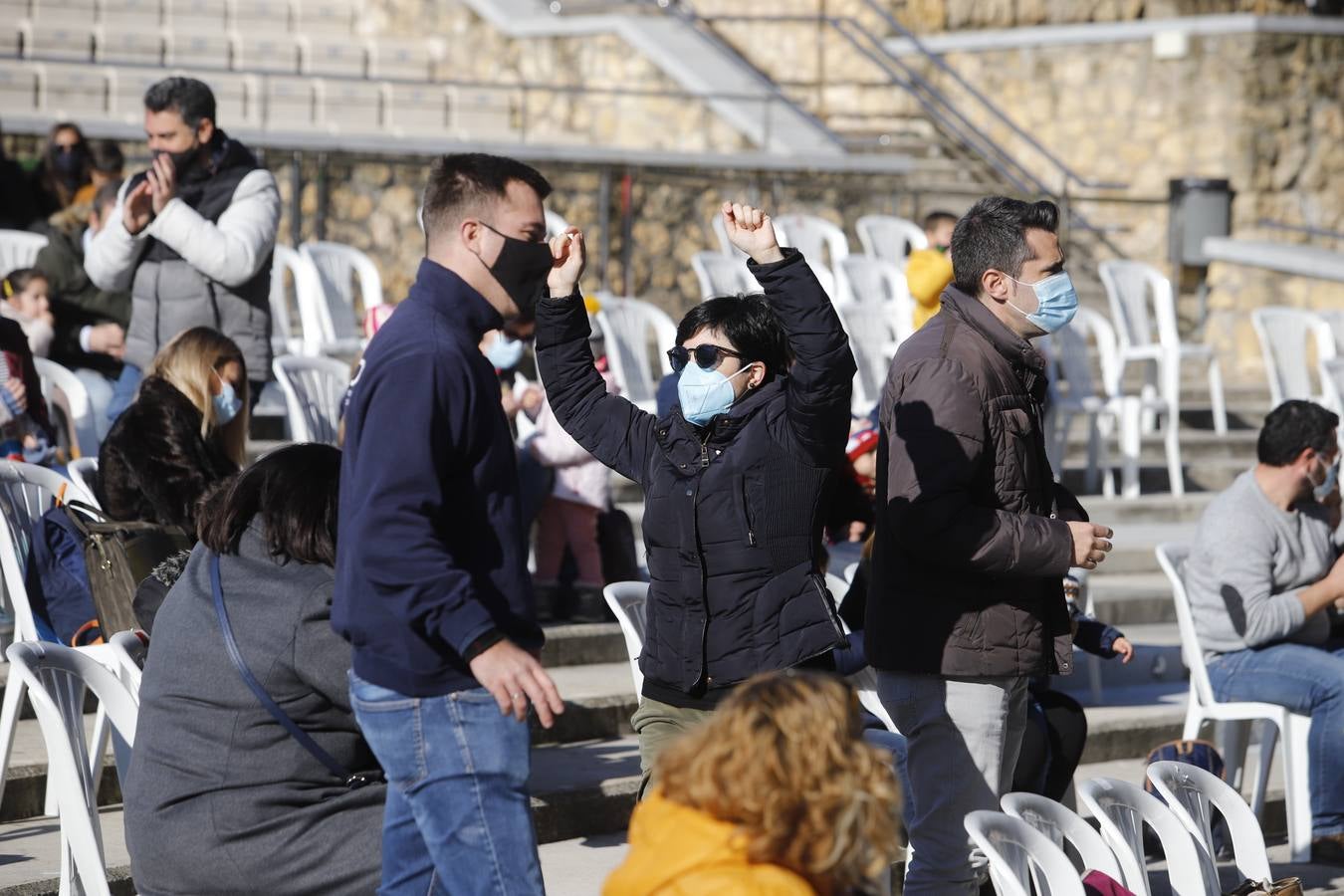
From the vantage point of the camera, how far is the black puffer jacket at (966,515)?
11.8 feet

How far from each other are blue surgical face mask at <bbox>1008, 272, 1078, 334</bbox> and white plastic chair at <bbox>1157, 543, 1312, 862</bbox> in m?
2.20

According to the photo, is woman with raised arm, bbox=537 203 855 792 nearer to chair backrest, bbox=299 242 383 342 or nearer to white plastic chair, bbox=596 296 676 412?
white plastic chair, bbox=596 296 676 412

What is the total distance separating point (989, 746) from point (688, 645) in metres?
0.64

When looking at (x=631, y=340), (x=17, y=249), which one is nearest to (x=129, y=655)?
(x=17, y=249)

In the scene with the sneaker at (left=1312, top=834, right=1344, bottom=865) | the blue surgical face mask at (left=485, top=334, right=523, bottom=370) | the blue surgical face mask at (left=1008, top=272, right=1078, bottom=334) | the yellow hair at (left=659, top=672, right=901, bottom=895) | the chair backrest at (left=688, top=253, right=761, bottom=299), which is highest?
the chair backrest at (left=688, top=253, right=761, bottom=299)

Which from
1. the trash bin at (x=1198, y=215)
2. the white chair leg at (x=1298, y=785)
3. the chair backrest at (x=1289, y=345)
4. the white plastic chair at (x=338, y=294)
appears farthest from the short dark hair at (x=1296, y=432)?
the trash bin at (x=1198, y=215)

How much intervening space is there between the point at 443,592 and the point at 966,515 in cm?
123

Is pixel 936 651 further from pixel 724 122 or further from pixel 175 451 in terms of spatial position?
pixel 724 122

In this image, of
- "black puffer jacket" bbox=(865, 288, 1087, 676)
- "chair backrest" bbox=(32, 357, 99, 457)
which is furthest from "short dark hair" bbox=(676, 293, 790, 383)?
"chair backrest" bbox=(32, 357, 99, 457)

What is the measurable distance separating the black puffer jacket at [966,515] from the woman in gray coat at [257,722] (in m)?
Result: 1.13

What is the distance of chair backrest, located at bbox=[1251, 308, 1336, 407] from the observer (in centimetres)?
1022

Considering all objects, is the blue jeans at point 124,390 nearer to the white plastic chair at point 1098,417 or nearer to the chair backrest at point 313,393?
the chair backrest at point 313,393

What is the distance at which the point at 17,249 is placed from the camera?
334 inches

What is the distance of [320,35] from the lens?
15938mm
